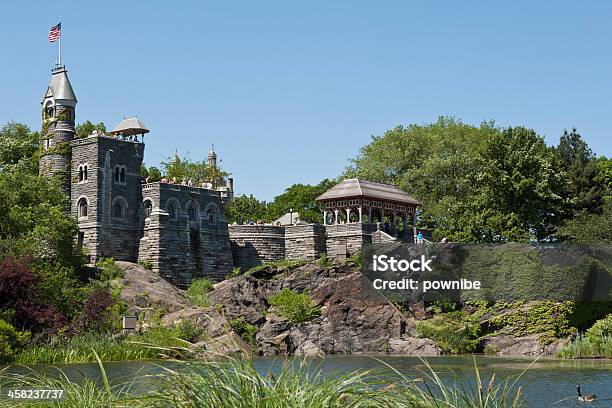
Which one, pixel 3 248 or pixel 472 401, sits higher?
pixel 3 248

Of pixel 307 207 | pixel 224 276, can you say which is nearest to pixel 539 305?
pixel 224 276

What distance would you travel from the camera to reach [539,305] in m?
48.6

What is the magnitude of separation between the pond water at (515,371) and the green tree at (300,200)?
37697mm

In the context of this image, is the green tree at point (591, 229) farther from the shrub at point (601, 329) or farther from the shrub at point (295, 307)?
the shrub at point (295, 307)

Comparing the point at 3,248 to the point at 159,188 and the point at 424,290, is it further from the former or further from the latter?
the point at 424,290

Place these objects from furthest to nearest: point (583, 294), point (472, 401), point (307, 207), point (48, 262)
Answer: point (307, 207)
point (583, 294)
point (48, 262)
point (472, 401)

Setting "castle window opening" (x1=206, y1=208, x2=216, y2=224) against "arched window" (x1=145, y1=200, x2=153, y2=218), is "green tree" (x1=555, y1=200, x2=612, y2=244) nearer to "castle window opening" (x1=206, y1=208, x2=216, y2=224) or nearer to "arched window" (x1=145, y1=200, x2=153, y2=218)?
"castle window opening" (x1=206, y1=208, x2=216, y2=224)

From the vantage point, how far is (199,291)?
50969 mm

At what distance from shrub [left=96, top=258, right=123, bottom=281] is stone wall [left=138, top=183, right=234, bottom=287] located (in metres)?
2.72

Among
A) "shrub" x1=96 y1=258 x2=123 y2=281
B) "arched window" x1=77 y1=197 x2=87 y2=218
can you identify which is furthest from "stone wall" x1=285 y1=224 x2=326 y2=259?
"arched window" x1=77 y1=197 x2=87 y2=218

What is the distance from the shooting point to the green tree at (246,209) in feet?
268

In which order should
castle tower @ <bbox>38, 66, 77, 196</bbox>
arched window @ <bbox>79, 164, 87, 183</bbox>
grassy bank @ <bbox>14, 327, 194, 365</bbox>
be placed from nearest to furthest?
grassy bank @ <bbox>14, 327, 194, 365</bbox>, arched window @ <bbox>79, 164, 87, 183</bbox>, castle tower @ <bbox>38, 66, 77, 196</bbox>

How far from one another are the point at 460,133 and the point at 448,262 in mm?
24442

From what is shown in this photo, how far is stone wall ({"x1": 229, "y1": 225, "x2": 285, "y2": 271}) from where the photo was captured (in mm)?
57625
